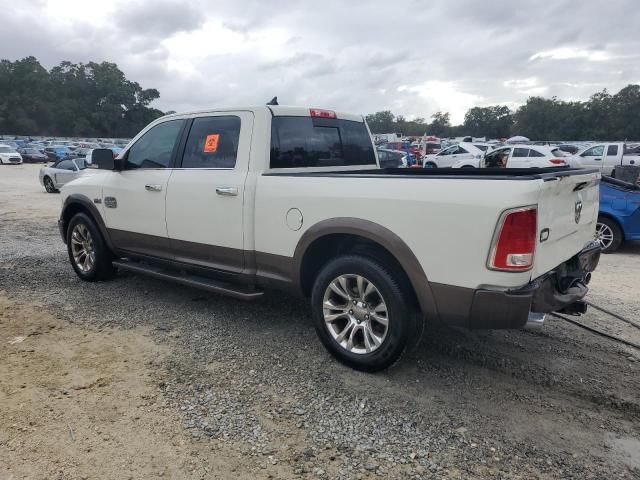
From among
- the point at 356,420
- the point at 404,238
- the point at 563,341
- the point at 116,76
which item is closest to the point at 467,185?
the point at 404,238

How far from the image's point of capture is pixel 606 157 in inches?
797

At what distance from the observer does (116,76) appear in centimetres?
11338

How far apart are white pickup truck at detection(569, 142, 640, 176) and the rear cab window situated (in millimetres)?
17622

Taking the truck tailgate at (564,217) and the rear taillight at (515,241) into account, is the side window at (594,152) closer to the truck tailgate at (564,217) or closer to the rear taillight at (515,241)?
the truck tailgate at (564,217)

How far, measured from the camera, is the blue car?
24.5ft

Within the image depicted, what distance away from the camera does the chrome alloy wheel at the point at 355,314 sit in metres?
3.44

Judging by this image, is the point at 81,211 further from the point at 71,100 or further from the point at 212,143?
the point at 71,100

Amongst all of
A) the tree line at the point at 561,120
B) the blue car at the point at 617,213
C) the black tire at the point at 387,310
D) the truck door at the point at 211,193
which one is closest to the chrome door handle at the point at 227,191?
the truck door at the point at 211,193

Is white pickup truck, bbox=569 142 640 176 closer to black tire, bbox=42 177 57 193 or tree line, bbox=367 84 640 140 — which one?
black tire, bbox=42 177 57 193

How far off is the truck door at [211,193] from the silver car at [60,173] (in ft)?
45.5

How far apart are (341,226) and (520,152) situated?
699 inches

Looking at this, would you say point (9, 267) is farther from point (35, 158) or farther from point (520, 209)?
point (35, 158)

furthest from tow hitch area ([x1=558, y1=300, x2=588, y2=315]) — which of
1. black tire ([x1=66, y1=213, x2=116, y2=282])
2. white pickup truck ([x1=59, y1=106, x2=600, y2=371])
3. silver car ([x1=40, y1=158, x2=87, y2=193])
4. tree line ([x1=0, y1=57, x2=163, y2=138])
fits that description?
tree line ([x1=0, y1=57, x2=163, y2=138])

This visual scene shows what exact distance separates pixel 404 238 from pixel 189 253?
2228 mm
